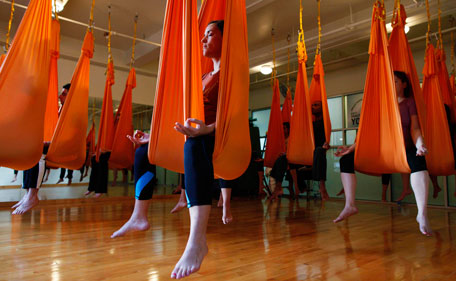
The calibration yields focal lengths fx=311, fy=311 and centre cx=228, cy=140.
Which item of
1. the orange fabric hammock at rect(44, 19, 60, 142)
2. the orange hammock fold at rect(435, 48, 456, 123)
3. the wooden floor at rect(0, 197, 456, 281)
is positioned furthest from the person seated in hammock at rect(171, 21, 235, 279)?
the orange hammock fold at rect(435, 48, 456, 123)

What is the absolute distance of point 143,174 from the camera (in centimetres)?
166

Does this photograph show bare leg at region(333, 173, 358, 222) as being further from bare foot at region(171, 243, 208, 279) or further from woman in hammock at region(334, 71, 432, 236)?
bare foot at region(171, 243, 208, 279)

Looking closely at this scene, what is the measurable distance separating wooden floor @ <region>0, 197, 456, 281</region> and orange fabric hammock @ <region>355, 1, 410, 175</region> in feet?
1.71

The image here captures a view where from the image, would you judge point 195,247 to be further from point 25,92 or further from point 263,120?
point 263,120

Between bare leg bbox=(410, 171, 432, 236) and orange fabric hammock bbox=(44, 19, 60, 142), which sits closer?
bare leg bbox=(410, 171, 432, 236)

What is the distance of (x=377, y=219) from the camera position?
120 inches

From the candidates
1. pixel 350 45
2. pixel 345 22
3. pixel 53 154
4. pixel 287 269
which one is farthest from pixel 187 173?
pixel 350 45

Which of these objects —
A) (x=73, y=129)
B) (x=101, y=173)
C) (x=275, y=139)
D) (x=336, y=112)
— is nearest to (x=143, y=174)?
(x=73, y=129)

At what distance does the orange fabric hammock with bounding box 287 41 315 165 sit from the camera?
9.27ft

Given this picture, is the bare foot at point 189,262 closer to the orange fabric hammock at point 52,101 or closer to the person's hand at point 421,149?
the person's hand at point 421,149

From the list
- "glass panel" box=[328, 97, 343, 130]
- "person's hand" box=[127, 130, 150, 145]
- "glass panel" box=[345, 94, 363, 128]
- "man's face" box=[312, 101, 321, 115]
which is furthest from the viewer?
"glass panel" box=[328, 97, 343, 130]

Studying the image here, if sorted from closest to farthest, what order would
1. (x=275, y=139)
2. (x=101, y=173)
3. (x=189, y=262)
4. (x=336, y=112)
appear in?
(x=189, y=262) < (x=275, y=139) < (x=101, y=173) < (x=336, y=112)

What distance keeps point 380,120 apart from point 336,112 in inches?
157

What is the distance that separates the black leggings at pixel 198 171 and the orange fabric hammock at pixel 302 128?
1.80 m
